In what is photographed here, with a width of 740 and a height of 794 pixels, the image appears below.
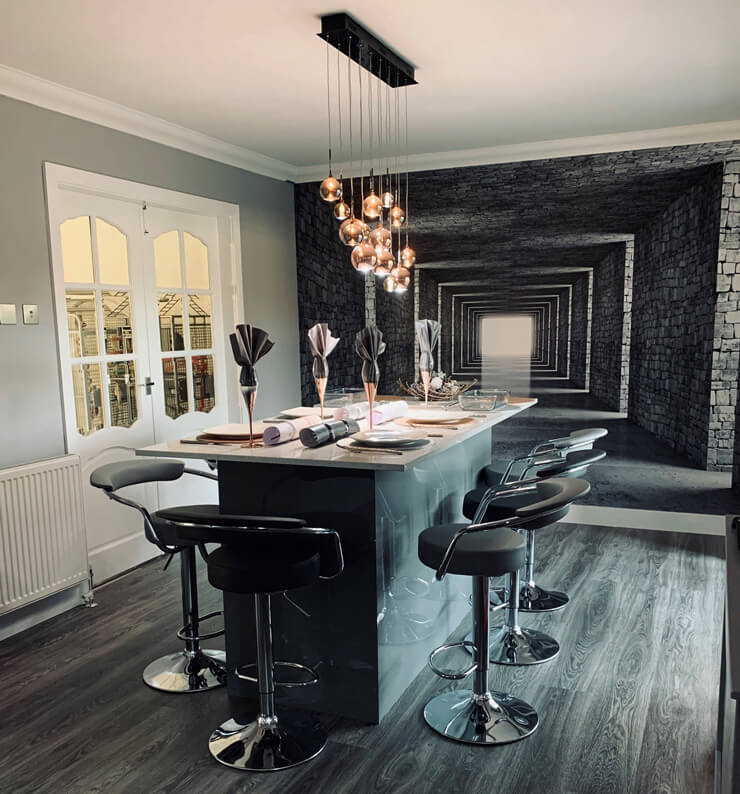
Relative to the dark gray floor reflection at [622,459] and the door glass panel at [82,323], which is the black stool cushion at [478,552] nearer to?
the door glass panel at [82,323]

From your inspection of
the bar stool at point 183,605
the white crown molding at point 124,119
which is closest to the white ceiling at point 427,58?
the white crown molding at point 124,119

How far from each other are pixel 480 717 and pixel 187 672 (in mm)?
1221

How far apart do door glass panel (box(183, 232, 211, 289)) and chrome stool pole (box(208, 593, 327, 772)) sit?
288 centimetres

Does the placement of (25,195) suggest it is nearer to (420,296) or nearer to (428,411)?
(428,411)

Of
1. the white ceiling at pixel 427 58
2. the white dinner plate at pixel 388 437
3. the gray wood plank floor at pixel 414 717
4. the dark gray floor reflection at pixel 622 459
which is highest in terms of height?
the white ceiling at pixel 427 58

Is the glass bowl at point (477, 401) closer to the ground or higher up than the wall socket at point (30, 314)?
closer to the ground

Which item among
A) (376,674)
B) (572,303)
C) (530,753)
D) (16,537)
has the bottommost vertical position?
(530,753)

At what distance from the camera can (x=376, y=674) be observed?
100.0 inches

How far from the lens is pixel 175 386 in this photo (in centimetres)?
→ 455

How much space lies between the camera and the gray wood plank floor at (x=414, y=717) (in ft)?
7.33

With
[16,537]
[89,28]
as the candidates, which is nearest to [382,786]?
[16,537]

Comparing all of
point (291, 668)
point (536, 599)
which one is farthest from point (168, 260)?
point (536, 599)

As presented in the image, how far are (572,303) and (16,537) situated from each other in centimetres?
401

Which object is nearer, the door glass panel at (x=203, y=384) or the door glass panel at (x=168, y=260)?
the door glass panel at (x=168, y=260)
